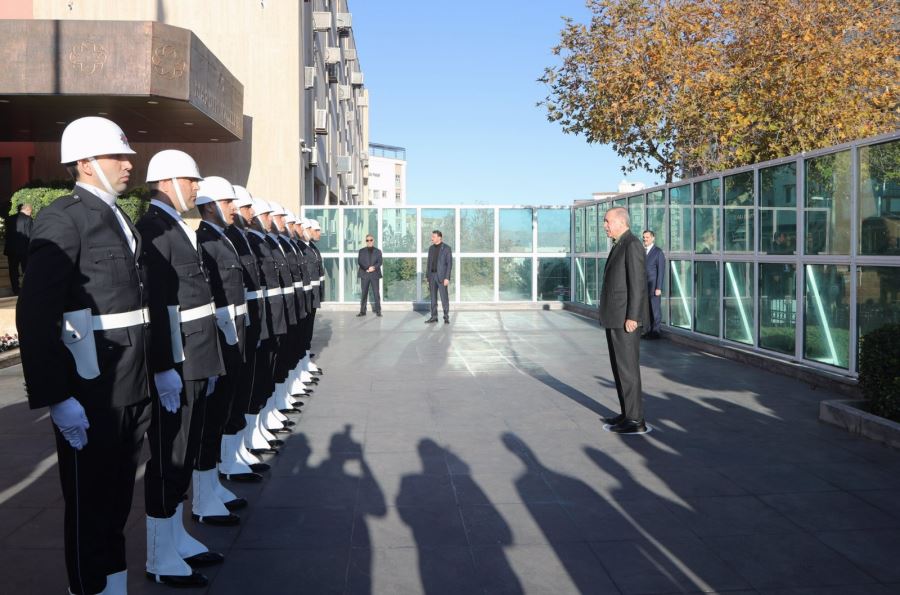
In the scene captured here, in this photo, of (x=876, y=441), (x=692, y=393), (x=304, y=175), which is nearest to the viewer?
(x=876, y=441)

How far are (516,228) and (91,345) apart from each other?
22.2m

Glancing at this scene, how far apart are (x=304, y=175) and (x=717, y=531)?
23.5 metres

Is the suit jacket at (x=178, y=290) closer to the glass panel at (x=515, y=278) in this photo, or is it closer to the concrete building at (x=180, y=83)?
the concrete building at (x=180, y=83)

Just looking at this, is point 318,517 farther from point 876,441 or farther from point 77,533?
point 876,441

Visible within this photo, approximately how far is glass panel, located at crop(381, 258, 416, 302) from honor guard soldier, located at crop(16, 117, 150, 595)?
2109 cm

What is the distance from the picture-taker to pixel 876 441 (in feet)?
22.9

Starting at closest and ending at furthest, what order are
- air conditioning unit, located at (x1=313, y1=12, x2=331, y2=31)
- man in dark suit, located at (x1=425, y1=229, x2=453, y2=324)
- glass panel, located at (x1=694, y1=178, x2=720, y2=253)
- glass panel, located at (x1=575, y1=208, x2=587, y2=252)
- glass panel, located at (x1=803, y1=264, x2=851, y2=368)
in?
glass panel, located at (x1=803, y1=264, x2=851, y2=368)
glass panel, located at (x1=694, y1=178, x2=720, y2=253)
man in dark suit, located at (x1=425, y1=229, x2=453, y2=324)
glass panel, located at (x1=575, y1=208, x2=587, y2=252)
air conditioning unit, located at (x1=313, y1=12, x2=331, y2=31)

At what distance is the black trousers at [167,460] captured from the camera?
424 centimetres

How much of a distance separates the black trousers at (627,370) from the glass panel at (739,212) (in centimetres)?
505

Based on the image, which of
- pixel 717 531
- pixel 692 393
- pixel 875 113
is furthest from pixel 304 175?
pixel 717 531

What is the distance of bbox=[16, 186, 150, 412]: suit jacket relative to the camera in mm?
3275

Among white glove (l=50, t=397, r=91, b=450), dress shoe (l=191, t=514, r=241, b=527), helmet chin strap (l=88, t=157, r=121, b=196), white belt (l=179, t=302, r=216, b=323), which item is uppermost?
helmet chin strap (l=88, t=157, r=121, b=196)

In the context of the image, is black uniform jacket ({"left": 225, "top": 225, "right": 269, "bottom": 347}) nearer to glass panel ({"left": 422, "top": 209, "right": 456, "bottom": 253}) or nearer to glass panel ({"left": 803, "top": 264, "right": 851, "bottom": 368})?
glass panel ({"left": 803, "top": 264, "right": 851, "bottom": 368})

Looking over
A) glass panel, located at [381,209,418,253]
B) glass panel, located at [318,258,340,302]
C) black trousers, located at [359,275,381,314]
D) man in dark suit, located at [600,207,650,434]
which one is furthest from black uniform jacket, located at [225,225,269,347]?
glass panel, located at [381,209,418,253]
